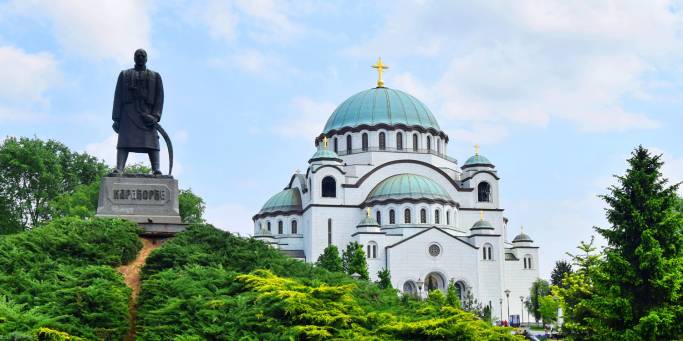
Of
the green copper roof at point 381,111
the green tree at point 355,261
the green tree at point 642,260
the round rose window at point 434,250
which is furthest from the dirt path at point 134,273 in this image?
the green copper roof at point 381,111

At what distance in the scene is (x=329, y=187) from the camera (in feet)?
191

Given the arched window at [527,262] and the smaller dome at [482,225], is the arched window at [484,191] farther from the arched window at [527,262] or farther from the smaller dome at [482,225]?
the arched window at [527,262]

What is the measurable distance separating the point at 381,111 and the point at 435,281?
13.7 meters

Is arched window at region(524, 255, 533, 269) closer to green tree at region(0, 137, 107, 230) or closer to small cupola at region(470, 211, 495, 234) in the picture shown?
small cupola at region(470, 211, 495, 234)

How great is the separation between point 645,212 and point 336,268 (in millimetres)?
26176

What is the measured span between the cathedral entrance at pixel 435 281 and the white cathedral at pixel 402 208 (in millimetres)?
65

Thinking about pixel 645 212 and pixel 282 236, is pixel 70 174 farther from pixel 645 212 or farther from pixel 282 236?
pixel 645 212

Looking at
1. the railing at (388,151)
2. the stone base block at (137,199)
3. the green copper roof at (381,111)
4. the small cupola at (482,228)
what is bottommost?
the stone base block at (137,199)

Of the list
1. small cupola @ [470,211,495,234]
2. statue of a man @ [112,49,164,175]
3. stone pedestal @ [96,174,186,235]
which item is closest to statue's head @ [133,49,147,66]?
statue of a man @ [112,49,164,175]

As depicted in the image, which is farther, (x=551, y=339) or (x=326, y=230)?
(x=326, y=230)

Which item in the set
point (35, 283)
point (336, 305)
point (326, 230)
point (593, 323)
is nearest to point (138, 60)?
point (35, 283)

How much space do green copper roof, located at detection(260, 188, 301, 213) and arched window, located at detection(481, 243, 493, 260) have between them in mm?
13594

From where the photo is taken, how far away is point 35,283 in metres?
14.3

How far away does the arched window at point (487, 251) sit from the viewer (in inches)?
2217
